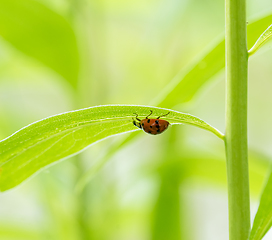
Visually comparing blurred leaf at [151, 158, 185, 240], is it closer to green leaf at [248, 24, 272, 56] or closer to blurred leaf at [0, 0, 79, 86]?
blurred leaf at [0, 0, 79, 86]

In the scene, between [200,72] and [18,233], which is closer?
[200,72]

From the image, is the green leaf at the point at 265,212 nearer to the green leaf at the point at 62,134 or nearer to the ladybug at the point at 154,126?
the green leaf at the point at 62,134

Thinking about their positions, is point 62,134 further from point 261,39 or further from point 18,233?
point 18,233

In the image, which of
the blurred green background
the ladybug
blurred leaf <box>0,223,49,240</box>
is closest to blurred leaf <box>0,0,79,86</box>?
the blurred green background

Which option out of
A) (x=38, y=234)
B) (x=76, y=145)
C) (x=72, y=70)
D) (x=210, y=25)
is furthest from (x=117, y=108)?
(x=210, y=25)

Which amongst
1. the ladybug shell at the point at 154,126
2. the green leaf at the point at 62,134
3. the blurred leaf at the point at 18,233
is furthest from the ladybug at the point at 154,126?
the blurred leaf at the point at 18,233

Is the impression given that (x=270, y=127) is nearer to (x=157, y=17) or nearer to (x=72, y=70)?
(x=157, y=17)

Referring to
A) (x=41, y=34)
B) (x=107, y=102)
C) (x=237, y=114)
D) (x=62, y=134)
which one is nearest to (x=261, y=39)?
(x=237, y=114)
